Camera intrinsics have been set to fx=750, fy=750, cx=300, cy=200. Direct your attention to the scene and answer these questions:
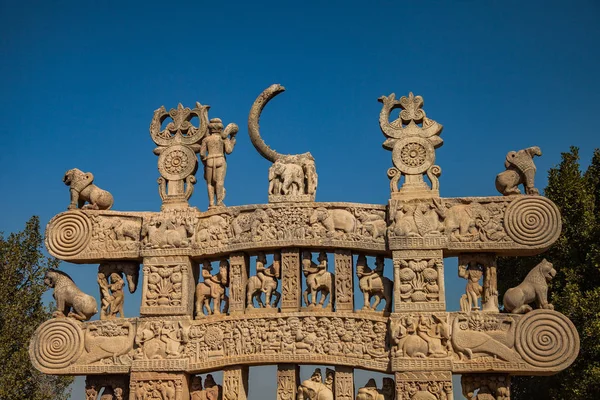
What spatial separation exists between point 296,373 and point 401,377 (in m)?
1.71

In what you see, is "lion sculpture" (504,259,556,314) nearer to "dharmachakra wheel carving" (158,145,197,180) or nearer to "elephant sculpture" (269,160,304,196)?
"elephant sculpture" (269,160,304,196)

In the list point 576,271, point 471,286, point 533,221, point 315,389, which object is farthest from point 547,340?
point 576,271

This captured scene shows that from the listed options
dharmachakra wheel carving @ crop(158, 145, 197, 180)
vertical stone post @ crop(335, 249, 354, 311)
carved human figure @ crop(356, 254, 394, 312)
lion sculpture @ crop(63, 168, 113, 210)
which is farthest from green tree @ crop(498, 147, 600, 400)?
lion sculpture @ crop(63, 168, 113, 210)

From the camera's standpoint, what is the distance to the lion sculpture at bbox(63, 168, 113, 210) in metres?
13.6

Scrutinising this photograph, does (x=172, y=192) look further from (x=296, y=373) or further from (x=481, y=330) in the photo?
(x=481, y=330)

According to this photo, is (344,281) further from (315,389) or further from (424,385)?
(424,385)

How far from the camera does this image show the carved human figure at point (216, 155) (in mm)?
13258

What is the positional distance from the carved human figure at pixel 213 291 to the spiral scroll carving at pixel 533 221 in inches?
→ 190

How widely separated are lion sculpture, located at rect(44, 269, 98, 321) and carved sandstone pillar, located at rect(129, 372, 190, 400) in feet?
4.97

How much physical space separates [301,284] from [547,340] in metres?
4.01

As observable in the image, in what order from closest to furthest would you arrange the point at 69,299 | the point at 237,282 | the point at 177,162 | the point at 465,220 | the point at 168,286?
the point at 465,220, the point at 237,282, the point at 168,286, the point at 69,299, the point at 177,162

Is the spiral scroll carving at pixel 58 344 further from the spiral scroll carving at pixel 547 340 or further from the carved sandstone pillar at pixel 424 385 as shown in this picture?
the spiral scroll carving at pixel 547 340

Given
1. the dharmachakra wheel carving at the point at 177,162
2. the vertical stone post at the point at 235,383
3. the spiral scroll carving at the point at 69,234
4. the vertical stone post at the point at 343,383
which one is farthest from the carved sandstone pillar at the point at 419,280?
the spiral scroll carving at the point at 69,234

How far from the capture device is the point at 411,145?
1272 cm
